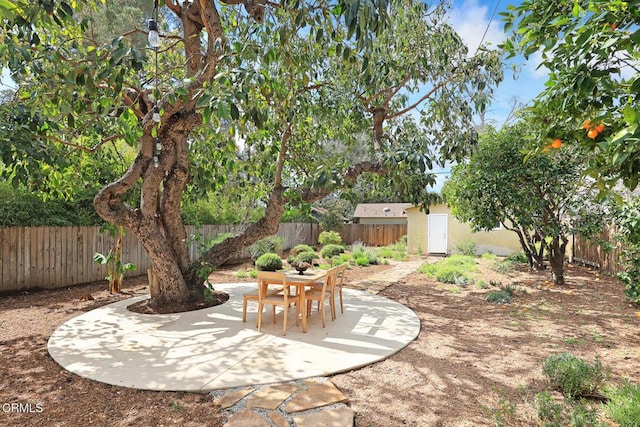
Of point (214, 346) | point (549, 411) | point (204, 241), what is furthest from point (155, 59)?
point (549, 411)

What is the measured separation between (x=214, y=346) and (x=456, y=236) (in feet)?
45.1

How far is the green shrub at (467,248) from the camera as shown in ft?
46.7

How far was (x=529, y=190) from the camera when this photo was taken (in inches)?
276

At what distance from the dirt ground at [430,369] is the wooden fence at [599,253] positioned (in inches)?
89.7

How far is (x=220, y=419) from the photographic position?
8.35ft

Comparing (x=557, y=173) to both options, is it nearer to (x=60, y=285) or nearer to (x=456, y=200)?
(x=456, y=200)

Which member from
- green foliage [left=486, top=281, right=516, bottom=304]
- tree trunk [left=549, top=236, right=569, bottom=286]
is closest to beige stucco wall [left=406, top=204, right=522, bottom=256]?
tree trunk [left=549, top=236, right=569, bottom=286]

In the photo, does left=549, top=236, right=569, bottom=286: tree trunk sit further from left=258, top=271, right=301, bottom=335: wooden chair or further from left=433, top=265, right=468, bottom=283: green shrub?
left=258, top=271, right=301, bottom=335: wooden chair

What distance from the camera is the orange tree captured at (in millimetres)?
1653

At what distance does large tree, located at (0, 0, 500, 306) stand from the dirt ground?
1.96 metres

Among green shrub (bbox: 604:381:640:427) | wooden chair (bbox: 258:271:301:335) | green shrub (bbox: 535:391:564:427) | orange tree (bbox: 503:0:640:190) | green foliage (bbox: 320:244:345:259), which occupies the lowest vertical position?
green foliage (bbox: 320:244:345:259)

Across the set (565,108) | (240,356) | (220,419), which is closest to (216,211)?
(240,356)

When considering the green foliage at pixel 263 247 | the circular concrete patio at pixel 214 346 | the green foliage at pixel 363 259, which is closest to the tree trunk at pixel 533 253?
the green foliage at pixel 363 259

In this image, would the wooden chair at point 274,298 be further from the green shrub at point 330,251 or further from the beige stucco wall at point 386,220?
the beige stucco wall at point 386,220
